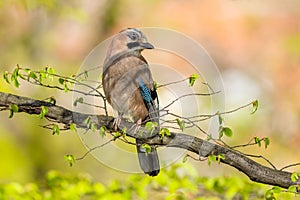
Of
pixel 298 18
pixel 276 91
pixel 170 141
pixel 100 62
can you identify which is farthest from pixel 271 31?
pixel 170 141

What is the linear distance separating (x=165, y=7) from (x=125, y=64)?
757 cm

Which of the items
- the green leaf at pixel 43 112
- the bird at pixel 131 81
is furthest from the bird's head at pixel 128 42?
the green leaf at pixel 43 112

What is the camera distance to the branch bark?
93.6 inches

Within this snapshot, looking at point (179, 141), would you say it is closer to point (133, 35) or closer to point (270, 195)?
point (270, 195)

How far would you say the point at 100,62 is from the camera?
11.1 ft

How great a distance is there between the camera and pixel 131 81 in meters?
3.24

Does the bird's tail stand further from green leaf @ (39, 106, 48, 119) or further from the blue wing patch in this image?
green leaf @ (39, 106, 48, 119)

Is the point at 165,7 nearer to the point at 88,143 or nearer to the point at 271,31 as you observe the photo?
the point at 271,31

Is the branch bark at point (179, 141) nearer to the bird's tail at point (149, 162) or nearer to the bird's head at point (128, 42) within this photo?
the bird's tail at point (149, 162)

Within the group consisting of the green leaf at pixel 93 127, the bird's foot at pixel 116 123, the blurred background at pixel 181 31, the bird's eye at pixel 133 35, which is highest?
the blurred background at pixel 181 31

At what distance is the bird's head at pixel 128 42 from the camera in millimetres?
3115

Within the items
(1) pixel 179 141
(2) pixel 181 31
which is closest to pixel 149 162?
(1) pixel 179 141

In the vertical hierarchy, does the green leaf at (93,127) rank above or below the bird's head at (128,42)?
below

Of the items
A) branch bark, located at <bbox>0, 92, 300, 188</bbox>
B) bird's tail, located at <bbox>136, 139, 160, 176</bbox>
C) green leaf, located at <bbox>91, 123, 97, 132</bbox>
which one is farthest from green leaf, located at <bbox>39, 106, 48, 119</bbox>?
bird's tail, located at <bbox>136, 139, 160, 176</bbox>
